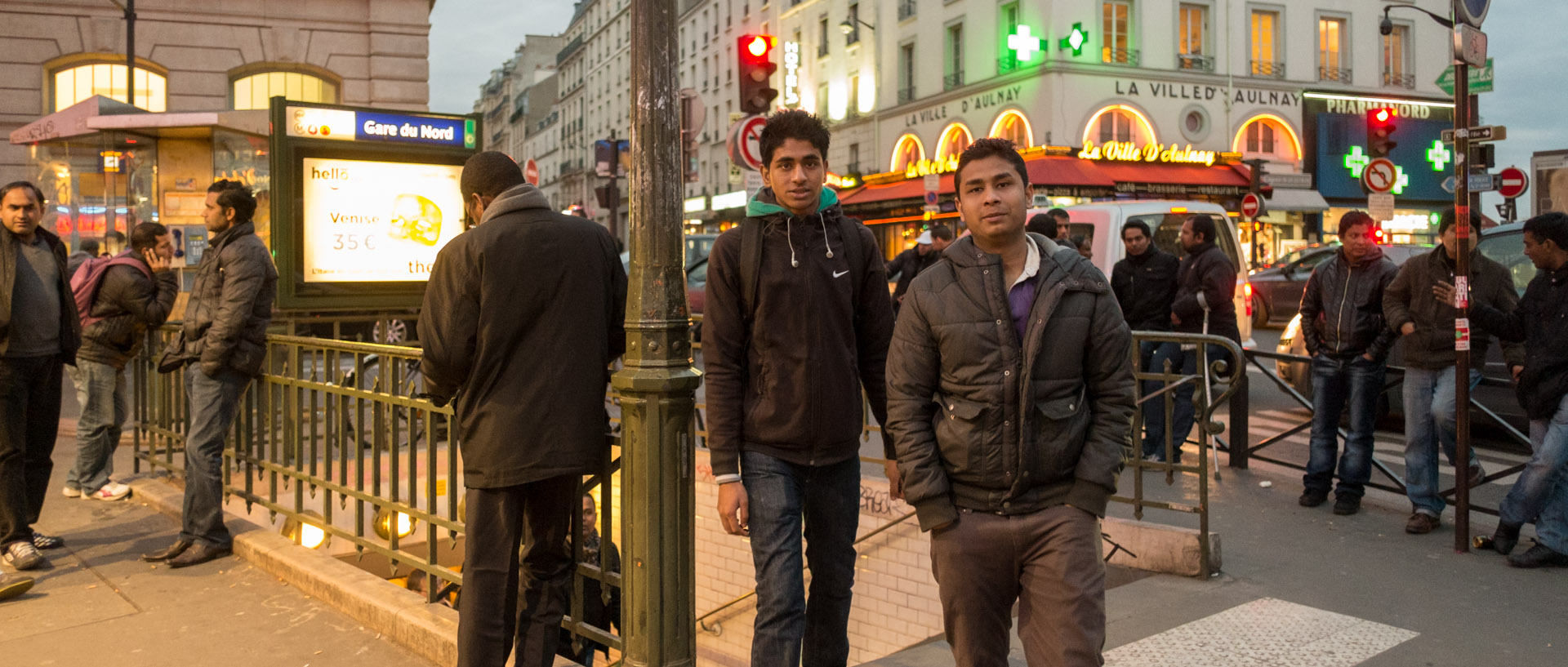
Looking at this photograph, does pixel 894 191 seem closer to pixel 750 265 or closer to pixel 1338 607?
pixel 1338 607

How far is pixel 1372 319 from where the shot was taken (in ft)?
23.6

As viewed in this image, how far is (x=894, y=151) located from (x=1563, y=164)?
79.1 ft

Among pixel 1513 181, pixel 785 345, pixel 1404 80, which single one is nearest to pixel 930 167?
pixel 1404 80

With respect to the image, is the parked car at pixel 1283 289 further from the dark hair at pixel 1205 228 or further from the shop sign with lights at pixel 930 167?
the shop sign with lights at pixel 930 167

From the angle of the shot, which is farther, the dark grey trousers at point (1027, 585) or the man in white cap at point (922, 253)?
the man in white cap at point (922, 253)

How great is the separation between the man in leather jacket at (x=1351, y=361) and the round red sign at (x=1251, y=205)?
73.5 feet

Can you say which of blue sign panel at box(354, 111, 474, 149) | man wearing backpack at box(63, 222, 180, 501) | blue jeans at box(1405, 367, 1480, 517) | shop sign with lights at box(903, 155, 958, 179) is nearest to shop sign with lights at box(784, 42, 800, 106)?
shop sign with lights at box(903, 155, 958, 179)

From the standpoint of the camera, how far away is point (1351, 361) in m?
7.30

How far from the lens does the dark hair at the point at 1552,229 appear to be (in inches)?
236

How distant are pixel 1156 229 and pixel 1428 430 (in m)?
6.18

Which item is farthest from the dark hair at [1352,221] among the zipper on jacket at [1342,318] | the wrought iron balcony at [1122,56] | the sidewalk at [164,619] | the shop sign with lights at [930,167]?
the shop sign with lights at [930,167]

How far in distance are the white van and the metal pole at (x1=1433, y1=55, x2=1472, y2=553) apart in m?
5.63

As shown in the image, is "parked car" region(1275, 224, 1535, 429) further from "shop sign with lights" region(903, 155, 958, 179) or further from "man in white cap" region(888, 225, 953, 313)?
"shop sign with lights" region(903, 155, 958, 179)

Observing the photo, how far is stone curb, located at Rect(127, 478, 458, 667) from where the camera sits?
4836mm
